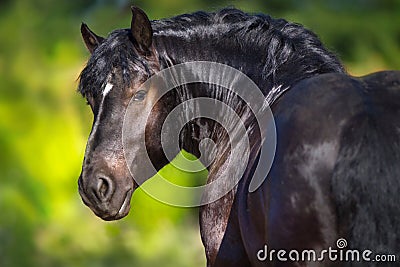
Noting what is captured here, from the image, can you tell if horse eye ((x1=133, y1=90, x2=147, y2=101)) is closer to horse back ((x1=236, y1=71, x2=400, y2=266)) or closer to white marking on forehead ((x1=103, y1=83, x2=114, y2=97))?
white marking on forehead ((x1=103, y1=83, x2=114, y2=97))

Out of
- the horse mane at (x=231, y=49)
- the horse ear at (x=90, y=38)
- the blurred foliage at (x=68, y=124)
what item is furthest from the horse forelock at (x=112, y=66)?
the blurred foliage at (x=68, y=124)

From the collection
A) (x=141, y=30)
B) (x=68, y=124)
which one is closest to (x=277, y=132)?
(x=141, y=30)

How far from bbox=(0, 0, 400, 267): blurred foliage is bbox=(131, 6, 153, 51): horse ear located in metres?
4.08

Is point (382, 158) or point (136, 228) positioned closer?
point (382, 158)

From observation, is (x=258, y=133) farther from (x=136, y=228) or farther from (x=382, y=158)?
(x=136, y=228)

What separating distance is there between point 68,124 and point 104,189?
824 cm

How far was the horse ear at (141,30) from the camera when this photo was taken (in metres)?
4.07

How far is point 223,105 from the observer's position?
425cm

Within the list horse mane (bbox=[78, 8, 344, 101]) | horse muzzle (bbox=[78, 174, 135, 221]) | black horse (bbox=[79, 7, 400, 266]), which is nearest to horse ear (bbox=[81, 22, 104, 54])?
black horse (bbox=[79, 7, 400, 266])

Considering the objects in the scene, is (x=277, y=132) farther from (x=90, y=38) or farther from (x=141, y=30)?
(x=90, y=38)

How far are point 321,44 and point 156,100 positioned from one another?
89 centimetres

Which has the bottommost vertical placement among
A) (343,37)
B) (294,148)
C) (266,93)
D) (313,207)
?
(313,207)

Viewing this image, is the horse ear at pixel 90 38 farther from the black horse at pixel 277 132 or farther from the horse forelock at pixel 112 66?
the horse forelock at pixel 112 66

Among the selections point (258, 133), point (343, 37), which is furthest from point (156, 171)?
point (343, 37)
